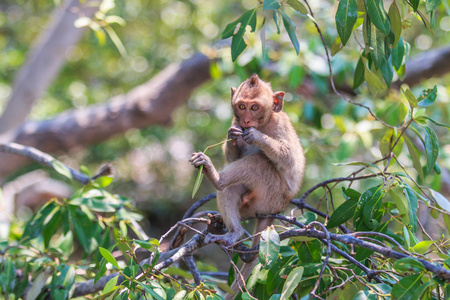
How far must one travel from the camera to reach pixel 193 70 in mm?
7035

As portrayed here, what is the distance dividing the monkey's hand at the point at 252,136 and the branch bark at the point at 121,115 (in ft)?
13.3

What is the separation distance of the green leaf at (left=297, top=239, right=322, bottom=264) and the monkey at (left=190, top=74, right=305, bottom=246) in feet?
1.99

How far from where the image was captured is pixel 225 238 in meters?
2.90

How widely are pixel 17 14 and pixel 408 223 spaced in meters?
11.1

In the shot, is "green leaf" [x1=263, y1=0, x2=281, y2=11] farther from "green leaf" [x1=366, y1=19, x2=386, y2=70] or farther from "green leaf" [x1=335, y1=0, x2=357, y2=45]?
"green leaf" [x1=366, y1=19, x2=386, y2=70]

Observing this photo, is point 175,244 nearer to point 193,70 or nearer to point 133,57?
point 193,70

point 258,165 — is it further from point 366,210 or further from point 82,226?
point 82,226

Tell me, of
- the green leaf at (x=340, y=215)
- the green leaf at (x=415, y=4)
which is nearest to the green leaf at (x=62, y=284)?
the green leaf at (x=340, y=215)

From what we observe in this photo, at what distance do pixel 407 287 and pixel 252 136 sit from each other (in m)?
1.43

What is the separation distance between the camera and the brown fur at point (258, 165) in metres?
3.11

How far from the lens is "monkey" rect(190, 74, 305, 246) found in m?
3.11

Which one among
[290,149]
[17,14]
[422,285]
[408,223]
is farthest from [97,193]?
[17,14]

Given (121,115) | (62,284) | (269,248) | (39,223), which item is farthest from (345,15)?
(121,115)

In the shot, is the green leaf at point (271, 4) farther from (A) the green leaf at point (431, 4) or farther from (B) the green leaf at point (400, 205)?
(B) the green leaf at point (400, 205)
